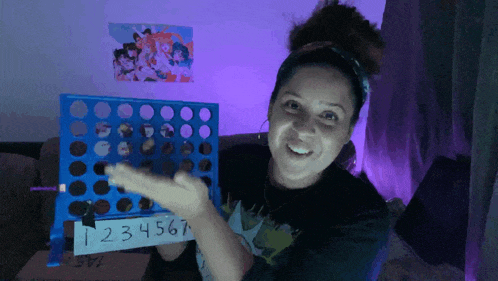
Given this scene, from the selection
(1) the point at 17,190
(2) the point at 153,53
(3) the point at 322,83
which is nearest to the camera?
(3) the point at 322,83

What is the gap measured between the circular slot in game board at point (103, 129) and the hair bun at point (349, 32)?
0.54 metres

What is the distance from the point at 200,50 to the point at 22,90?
99 cm

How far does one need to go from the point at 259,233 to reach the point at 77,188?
0.43 metres

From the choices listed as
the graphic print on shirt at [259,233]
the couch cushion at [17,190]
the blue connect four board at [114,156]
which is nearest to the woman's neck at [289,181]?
the graphic print on shirt at [259,233]

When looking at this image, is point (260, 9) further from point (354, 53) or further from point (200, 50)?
point (354, 53)

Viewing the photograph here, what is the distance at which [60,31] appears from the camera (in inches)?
53.6

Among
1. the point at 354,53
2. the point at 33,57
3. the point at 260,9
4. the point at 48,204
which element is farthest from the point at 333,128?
the point at 33,57

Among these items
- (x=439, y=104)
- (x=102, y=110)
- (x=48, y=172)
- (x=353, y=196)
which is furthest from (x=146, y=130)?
(x=439, y=104)

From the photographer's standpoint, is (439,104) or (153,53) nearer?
(439,104)

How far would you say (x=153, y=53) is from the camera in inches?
57.2

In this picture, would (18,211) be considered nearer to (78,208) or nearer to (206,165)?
(78,208)

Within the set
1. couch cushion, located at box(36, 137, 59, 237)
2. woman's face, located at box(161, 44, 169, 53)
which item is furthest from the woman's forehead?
couch cushion, located at box(36, 137, 59, 237)

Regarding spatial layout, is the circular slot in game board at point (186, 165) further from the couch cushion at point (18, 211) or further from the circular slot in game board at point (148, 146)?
the couch cushion at point (18, 211)

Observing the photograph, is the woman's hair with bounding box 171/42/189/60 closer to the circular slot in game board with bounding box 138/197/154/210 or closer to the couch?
the couch
